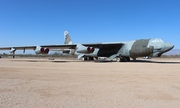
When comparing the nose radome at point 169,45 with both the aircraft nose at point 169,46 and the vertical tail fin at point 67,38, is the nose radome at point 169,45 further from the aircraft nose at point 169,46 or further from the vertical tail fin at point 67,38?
the vertical tail fin at point 67,38

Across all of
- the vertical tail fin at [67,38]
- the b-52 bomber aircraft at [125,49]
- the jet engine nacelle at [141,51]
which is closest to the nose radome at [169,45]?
the b-52 bomber aircraft at [125,49]

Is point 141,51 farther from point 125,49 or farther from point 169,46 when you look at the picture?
point 169,46

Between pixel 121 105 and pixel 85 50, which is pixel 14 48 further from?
pixel 121 105

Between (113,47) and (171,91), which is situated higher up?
(113,47)

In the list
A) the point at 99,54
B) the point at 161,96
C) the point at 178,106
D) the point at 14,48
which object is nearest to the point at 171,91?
the point at 161,96

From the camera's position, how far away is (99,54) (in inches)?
1101

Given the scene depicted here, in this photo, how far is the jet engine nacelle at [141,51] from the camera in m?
21.2

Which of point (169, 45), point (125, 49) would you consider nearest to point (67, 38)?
point (125, 49)

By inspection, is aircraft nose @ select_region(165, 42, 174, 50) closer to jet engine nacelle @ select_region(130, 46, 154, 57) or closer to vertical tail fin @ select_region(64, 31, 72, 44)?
jet engine nacelle @ select_region(130, 46, 154, 57)

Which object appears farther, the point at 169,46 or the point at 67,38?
the point at 67,38

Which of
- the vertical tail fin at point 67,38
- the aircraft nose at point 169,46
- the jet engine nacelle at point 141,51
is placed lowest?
the jet engine nacelle at point 141,51

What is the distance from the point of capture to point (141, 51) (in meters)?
22.2

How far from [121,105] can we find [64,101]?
1406mm

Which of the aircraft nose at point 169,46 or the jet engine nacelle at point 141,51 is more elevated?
the aircraft nose at point 169,46
